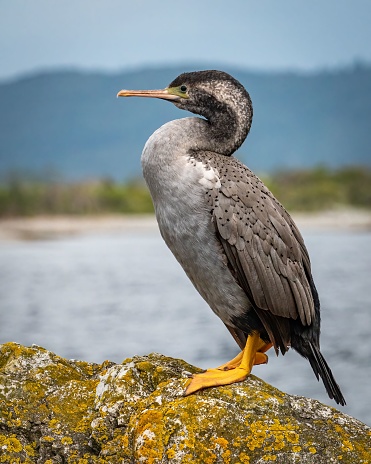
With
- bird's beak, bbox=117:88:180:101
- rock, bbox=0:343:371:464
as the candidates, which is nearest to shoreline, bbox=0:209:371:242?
bird's beak, bbox=117:88:180:101

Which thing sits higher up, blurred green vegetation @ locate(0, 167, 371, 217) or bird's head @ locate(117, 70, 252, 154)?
bird's head @ locate(117, 70, 252, 154)

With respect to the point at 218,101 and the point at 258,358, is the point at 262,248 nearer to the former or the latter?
the point at 258,358

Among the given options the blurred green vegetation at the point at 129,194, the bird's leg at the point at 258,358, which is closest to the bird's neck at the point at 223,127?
the bird's leg at the point at 258,358

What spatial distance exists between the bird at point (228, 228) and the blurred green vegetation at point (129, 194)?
48540 mm

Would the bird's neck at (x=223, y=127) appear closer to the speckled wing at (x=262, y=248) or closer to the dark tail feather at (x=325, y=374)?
the speckled wing at (x=262, y=248)

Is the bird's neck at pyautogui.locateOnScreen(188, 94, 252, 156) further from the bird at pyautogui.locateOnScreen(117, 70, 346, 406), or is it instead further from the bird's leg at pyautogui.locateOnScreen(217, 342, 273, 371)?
the bird's leg at pyautogui.locateOnScreen(217, 342, 273, 371)

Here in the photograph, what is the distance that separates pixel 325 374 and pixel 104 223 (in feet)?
185

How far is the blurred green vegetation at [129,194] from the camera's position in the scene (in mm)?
58688

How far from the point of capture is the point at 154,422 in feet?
17.5

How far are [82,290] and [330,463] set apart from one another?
42555mm

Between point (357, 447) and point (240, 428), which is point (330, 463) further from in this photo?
point (240, 428)

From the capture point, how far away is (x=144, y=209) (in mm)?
57594

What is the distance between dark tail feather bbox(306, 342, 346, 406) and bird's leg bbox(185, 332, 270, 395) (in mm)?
414

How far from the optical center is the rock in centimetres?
523
